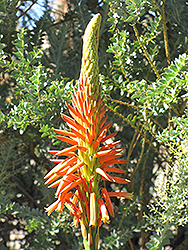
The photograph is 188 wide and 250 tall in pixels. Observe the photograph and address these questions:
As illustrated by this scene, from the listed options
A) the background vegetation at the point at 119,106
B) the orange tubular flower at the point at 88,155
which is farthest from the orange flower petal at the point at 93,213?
the background vegetation at the point at 119,106

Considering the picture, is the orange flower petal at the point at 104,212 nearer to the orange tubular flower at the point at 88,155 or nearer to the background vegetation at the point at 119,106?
the orange tubular flower at the point at 88,155

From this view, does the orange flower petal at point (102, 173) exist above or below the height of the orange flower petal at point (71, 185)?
below

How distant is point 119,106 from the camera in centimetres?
175

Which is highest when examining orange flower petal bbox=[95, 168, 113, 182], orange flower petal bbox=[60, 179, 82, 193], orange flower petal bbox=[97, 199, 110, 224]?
orange flower petal bbox=[60, 179, 82, 193]

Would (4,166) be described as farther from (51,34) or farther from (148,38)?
(148,38)

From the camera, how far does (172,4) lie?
1496mm

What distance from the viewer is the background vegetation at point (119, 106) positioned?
1.25 metres

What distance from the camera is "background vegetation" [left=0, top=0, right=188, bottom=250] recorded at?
125 centimetres

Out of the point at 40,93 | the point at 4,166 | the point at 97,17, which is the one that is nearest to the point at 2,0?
the point at 40,93

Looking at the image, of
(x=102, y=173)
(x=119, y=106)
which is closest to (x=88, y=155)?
(x=102, y=173)

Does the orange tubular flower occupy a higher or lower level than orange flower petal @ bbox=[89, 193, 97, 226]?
higher

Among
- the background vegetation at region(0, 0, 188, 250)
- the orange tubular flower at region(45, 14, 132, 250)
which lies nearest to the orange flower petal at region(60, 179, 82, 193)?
the orange tubular flower at region(45, 14, 132, 250)

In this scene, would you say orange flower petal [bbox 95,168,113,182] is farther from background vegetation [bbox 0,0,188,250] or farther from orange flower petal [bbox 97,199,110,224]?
background vegetation [bbox 0,0,188,250]

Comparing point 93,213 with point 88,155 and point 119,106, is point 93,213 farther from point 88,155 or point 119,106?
point 119,106
